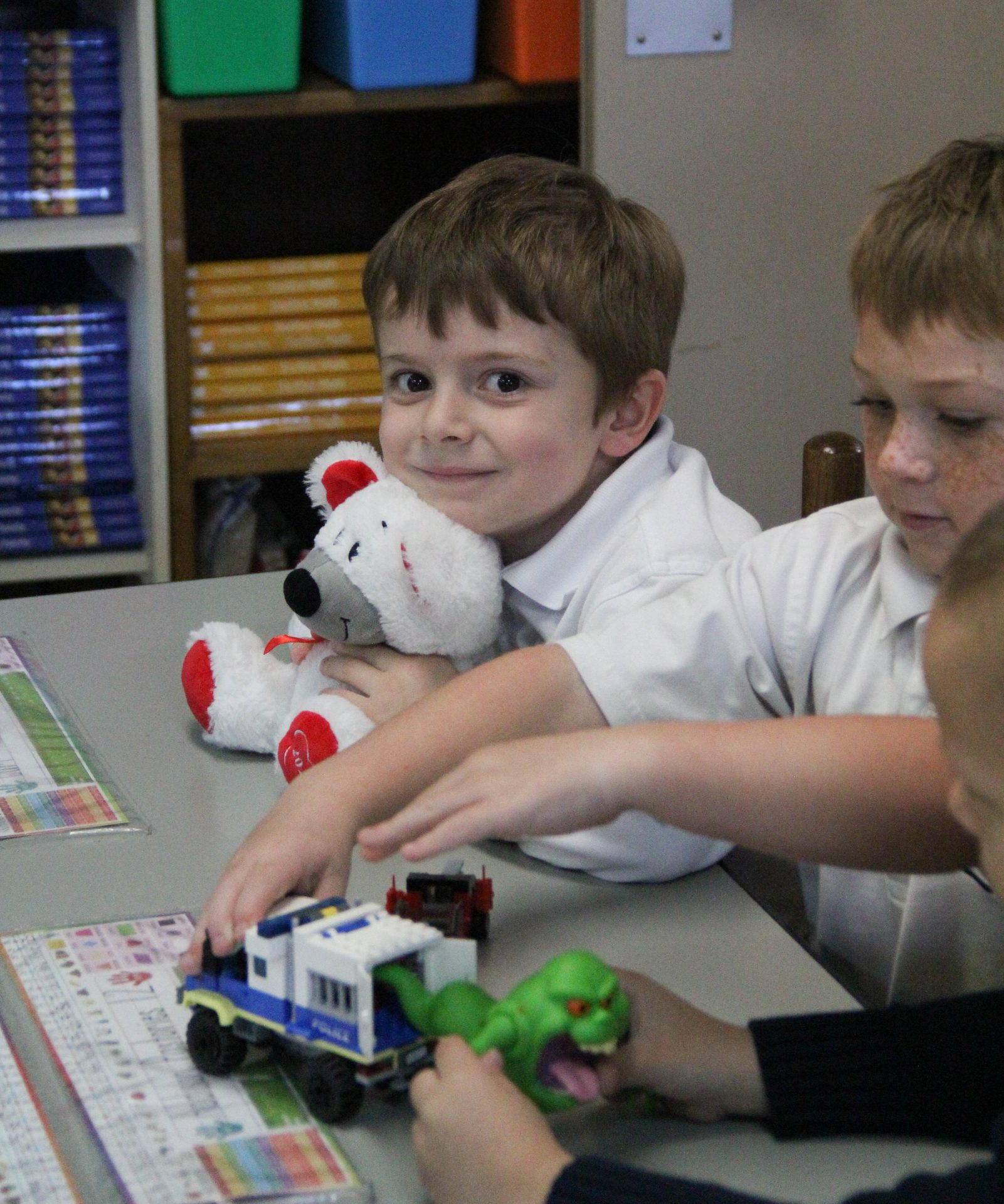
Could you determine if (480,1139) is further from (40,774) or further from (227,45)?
(227,45)

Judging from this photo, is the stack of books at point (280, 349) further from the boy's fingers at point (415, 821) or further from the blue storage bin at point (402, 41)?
the boy's fingers at point (415, 821)

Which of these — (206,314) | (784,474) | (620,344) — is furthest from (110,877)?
(784,474)

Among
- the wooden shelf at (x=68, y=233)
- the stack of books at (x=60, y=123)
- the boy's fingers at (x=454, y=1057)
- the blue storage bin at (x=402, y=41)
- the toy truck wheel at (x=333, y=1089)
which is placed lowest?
the toy truck wheel at (x=333, y=1089)

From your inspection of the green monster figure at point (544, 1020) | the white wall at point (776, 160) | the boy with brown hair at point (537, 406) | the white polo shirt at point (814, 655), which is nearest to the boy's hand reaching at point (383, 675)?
the boy with brown hair at point (537, 406)

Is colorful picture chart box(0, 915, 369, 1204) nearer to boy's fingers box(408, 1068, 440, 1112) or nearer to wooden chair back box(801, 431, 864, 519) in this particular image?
boy's fingers box(408, 1068, 440, 1112)

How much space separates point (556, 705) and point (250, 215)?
5.51 ft

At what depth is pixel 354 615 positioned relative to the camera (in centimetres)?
105

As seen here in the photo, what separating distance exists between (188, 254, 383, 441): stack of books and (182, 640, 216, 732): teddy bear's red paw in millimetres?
1144

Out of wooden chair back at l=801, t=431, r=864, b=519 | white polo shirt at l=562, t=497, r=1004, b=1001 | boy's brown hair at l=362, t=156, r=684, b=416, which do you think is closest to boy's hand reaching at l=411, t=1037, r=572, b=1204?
white polo shirt at l=562, t=497, r=1004, b=1001

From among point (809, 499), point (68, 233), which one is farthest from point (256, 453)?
point (809, 499)

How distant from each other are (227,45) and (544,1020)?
5.46 feet

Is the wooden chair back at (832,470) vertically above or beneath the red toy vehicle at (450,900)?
above

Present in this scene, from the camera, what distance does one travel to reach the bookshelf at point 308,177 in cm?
225

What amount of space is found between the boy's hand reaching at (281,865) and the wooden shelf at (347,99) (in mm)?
1402
